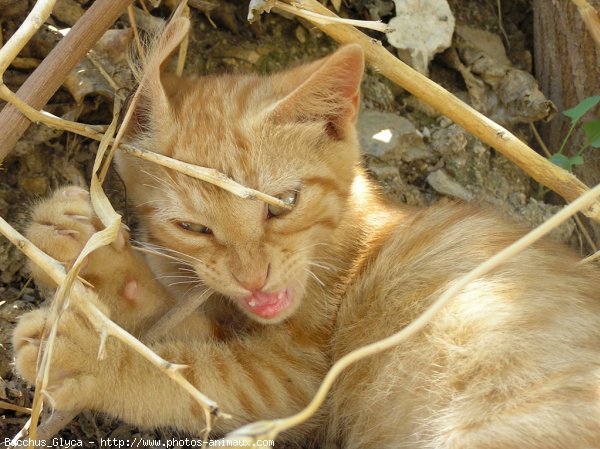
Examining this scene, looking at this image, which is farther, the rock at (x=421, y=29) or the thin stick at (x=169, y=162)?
the rock at (x=421, y=29)

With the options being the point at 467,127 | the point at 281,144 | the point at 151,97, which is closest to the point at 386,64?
the point at 467,127

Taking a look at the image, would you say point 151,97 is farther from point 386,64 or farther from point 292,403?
point 292,403

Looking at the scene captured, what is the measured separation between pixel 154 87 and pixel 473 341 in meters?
1.27

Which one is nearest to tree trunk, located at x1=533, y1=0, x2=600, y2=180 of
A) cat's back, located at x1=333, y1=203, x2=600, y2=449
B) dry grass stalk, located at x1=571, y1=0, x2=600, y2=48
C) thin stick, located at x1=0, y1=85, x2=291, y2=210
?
dry grass stalk, located at x1=571, y1=0, x2=600, y2=48

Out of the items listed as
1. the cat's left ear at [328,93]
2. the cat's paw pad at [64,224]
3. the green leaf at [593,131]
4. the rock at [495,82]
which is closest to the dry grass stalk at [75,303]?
the cat's paw pad at [64,224]

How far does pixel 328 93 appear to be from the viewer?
2.38m

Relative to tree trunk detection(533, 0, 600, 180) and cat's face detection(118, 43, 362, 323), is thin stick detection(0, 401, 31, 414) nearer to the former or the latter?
cat's face detection(118, 43, 362, 323)

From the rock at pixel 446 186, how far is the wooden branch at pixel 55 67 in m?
1.74

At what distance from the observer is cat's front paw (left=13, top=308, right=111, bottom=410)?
6.64 ft

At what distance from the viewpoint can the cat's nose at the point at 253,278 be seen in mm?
2244

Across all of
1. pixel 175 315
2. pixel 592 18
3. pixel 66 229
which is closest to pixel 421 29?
pixel 592 18

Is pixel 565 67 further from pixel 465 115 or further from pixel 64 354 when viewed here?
pixel 64 354

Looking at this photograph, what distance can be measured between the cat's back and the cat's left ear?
0.50 m

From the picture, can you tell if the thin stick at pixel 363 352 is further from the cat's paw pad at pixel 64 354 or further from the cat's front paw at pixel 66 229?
the cat's front paw at pixel 66 229
